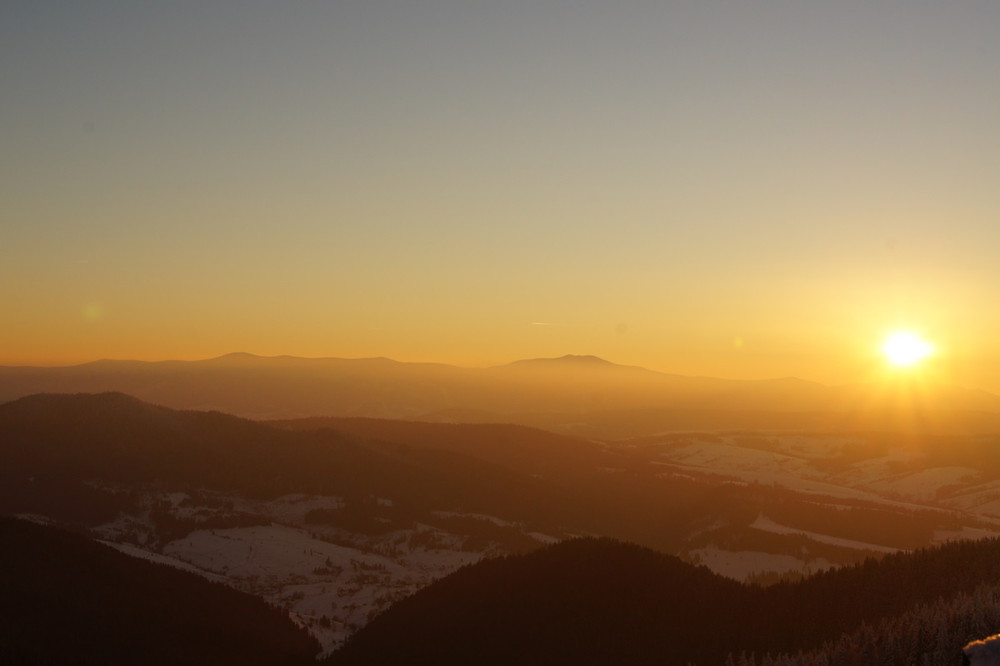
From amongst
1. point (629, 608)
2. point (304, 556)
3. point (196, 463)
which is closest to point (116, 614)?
point (629, 608)

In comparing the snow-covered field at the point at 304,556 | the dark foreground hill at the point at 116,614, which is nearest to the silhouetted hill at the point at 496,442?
the snow-covered field at the point at 304,556

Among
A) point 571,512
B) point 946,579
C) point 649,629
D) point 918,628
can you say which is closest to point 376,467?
point 571,512

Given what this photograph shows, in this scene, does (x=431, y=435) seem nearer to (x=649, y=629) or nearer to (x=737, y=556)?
(x=737, y=556)

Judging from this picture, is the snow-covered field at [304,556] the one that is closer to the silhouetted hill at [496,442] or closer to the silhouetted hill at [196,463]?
the silhouetted hill at [196,463]

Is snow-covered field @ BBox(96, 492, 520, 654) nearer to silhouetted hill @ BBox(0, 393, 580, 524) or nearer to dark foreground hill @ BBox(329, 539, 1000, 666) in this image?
silhouetted hill @ BBox(0, 393, 580, 524)

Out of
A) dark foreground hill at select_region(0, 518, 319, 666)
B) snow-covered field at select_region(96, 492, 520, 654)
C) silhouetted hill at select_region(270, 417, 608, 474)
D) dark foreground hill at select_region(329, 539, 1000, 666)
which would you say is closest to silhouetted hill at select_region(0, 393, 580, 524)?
snow-covered field at select_region(96, 492, 520, 654)

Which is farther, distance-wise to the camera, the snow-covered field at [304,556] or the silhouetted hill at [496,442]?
the silhouetted hill at [496,442]

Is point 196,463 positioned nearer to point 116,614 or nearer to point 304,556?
point 304,556
